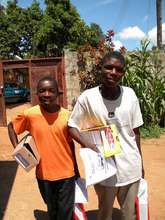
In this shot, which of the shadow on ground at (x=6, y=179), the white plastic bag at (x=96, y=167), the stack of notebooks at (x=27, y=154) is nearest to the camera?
the white plastic bag at (x=96, y=167)

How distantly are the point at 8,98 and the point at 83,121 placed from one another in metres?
18.7

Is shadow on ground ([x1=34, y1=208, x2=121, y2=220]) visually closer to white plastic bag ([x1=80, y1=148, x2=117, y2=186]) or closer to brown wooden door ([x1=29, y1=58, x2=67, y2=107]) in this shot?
white plastic bag ([x1=80, y1=148, x2=117, y2=186])

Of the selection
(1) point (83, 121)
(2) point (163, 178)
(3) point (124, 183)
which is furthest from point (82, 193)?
(2) point (163, 178)

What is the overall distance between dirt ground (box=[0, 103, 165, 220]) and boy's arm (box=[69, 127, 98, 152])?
1.66m

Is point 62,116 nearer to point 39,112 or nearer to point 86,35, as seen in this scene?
point 39,112

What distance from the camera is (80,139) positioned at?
9.89 ft

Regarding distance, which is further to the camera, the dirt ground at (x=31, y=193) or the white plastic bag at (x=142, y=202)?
the dirt ground at (x=31, y=193)

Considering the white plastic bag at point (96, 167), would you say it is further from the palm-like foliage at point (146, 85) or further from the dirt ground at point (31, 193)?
the palm-like foliage at point (146, 85)

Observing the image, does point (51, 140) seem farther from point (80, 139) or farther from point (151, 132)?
point (151, 132)

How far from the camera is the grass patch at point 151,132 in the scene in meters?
9.07

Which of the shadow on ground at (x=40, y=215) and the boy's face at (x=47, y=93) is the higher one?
the boy's face at (x=47, y=93)

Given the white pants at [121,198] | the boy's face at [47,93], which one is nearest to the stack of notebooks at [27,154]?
the boy's face at [47,93]

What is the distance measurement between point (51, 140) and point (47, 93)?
0.40m

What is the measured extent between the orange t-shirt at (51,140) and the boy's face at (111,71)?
54 cm
